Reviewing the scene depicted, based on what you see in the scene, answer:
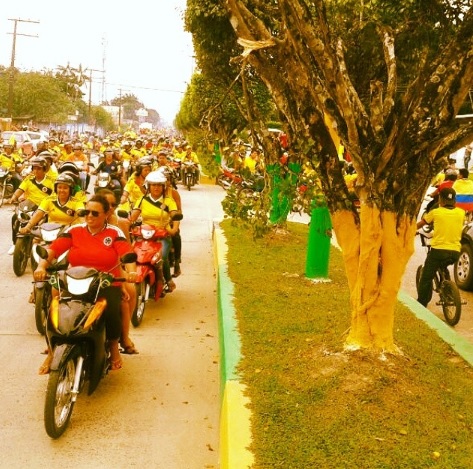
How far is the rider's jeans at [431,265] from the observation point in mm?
8305

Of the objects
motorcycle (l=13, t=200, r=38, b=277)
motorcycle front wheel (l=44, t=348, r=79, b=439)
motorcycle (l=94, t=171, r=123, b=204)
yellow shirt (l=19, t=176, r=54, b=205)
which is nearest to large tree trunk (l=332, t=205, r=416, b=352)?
motorcycle front wheel (l=44, t=348, r=79, b=439)

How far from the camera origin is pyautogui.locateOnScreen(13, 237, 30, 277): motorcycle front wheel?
961 centimetres

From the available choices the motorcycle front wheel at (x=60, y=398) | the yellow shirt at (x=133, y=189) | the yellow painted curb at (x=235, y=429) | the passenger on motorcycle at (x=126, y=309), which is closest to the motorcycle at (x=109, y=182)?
the yellow shirt at (x=133, y=189)

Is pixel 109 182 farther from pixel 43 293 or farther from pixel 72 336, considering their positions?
pixel 72 336

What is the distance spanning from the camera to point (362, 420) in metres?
4.47

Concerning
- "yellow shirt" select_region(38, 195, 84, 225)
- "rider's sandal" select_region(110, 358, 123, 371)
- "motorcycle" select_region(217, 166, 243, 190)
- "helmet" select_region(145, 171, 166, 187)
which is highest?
"motorcycle" select_region(217, 166, 243, 190)

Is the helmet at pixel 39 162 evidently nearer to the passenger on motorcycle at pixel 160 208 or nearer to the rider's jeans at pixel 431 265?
the passenger on motorcycle at pixel 160 208

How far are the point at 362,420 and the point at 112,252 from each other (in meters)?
2.41

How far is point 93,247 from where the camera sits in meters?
5.57

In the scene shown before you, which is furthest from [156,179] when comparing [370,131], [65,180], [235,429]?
[235,429]

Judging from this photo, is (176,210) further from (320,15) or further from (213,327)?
(320,15)

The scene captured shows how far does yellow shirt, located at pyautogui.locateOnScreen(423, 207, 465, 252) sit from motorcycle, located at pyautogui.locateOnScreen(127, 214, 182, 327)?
3131 mm

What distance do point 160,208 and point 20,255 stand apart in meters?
2.53

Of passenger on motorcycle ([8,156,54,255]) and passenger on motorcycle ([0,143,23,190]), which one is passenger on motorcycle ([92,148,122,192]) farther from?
passenger on motorcycle ([8,156,54,255])
